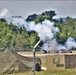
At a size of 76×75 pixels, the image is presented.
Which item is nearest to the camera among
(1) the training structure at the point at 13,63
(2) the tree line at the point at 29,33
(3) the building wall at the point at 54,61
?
(1) the training structure at the point at 13,63

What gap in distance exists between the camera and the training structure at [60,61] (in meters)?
30.8

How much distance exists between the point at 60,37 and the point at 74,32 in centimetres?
593

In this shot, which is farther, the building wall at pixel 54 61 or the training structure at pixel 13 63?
the building wall at pixel 54 61

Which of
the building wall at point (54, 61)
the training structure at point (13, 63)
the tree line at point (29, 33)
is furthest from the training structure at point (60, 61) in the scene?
the tree line at point (29, 33)

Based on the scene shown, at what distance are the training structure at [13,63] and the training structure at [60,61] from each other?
4058 millimetres

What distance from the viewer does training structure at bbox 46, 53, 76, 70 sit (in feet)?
101

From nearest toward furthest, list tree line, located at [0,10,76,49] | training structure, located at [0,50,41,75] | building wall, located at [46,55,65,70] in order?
1. training structure, located at [0,50,41,75]
2. building wall, located at [46,55,65,70]
3. tree line, located at [0,10,76,49]

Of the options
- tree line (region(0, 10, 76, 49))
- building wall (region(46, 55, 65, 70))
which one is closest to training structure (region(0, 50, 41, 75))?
building wall (region(46, 55, 65, 70))

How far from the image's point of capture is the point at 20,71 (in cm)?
2612

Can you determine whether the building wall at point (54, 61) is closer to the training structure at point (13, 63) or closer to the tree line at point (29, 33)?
the training structure at point (13, 63)

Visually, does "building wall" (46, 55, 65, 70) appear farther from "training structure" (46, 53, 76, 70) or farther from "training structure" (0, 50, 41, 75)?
"training structure" (0, 50, 41, 75)

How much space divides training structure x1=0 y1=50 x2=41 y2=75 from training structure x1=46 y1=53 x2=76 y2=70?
4058 mm

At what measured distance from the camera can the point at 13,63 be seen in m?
25.6

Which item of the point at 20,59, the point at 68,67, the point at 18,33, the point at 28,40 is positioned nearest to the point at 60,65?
the point at 68,67
